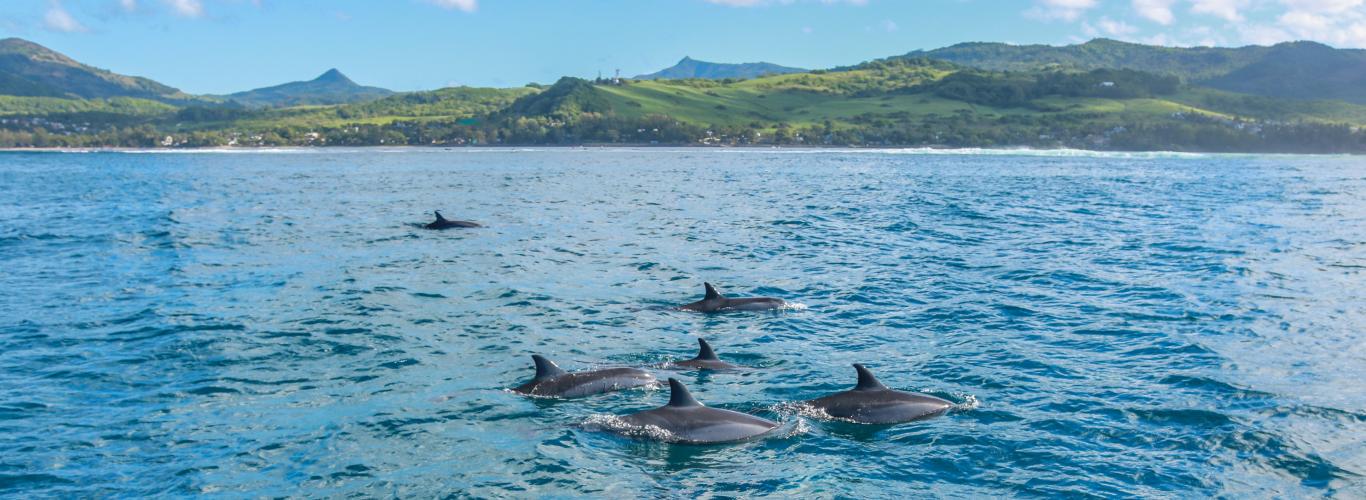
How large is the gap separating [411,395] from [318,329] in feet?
26.1

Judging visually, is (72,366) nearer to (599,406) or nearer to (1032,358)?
(599,406)

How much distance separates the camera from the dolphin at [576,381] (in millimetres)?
19109

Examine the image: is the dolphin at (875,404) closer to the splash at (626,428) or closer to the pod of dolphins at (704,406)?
the pod of dolphins at (704,406)

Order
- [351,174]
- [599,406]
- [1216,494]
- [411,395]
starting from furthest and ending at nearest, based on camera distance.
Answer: [351,174] → [411,395] → [599,406] → [1216,494]

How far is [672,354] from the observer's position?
2292cm

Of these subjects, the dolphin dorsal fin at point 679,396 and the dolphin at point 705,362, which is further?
the dolphin at point 705,362

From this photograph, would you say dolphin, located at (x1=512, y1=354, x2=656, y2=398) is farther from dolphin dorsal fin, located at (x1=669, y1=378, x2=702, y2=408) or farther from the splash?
dolphin dorsal fin, located at (x1=669, y1=378, x2=702, y2=408)

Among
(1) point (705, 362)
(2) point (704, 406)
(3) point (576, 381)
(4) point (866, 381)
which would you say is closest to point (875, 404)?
(4) point (866, 381)

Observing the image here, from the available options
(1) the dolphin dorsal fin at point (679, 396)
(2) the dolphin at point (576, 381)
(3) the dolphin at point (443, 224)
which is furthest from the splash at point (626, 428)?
(3) the dolphin at point (443, 224)

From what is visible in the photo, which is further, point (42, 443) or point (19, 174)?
point (19, 174)

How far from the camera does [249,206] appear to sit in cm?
7219

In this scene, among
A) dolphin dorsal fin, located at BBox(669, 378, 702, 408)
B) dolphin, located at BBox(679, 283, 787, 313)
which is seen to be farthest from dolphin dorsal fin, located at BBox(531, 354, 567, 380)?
dolphin, located at BBox(679, 283, 787, 313)

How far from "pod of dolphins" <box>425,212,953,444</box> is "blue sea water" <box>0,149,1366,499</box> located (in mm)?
393

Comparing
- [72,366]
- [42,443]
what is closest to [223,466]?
[42,443]
